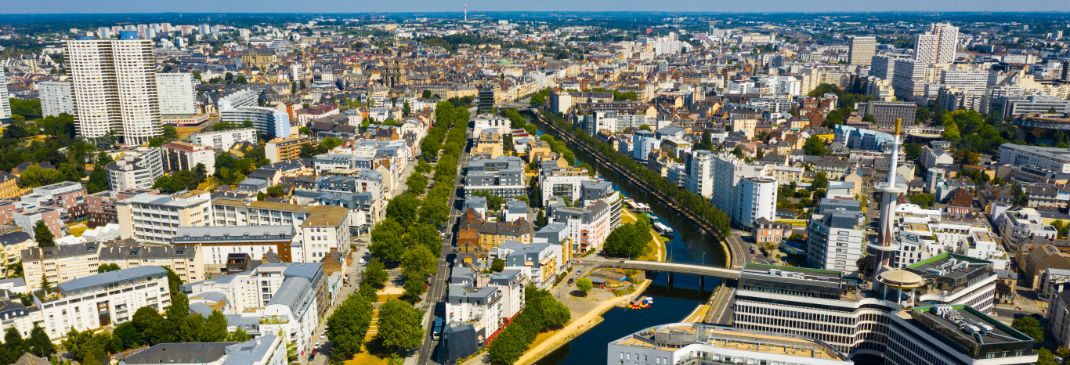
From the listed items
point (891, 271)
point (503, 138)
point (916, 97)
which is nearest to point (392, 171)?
point (503, 138)

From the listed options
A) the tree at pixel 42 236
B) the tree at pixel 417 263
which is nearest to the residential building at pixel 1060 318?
the tree at pixel 417 263

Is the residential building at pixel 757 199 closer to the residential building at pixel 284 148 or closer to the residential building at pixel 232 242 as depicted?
the residential building at pixel 232 242

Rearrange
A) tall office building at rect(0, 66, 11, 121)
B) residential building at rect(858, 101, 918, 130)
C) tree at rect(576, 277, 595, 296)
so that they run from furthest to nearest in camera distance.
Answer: residential building at rect(858, 101, 918, 130)
tall office building at rect(0, 66, 11, 121)
tree at rect(576, 277, 595, 296)

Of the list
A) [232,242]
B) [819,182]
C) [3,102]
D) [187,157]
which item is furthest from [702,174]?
[3,102]

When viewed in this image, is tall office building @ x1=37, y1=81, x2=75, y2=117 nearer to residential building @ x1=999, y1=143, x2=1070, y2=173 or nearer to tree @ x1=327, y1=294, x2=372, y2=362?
tree @ x1=327, y1=294, x2=372, y2=362

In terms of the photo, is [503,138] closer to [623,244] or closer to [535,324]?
[623,244]

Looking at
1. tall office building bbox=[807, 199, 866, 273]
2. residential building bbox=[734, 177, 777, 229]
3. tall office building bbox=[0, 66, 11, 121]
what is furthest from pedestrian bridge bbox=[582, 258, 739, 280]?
tall office building bbox=[0, 66, 11, 121]
